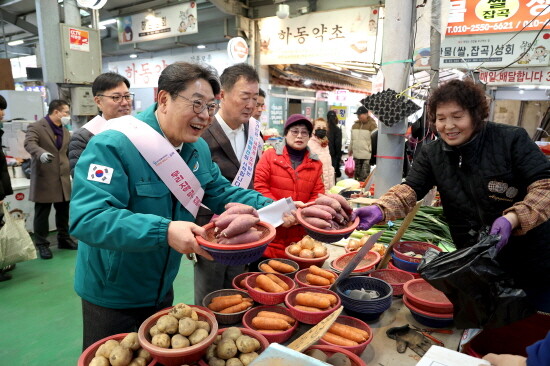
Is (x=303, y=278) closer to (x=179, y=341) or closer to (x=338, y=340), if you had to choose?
(x=338, y=340)

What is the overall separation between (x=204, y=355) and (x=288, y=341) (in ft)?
1.35

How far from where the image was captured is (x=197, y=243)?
1330 millimetres

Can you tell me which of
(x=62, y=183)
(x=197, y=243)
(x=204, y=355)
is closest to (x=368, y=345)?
(x=204, y=355)

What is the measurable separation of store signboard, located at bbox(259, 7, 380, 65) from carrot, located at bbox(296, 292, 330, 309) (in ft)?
22.3

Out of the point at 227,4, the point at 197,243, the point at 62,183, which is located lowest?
the point at 62,183

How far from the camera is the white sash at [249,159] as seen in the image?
9.18 ft

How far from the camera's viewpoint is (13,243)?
426 cm

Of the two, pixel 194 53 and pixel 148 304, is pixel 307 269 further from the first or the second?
pixel 194 53

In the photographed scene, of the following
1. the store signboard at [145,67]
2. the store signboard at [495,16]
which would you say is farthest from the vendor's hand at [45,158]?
the store signboard at [145,67]

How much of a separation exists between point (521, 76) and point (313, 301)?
1085cm

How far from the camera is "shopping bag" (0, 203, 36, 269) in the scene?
4211 mm

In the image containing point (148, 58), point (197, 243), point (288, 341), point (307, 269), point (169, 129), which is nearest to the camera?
point (197, 243)

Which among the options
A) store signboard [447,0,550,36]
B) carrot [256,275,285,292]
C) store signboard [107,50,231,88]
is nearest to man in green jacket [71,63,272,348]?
carrot [256,275,285,292]

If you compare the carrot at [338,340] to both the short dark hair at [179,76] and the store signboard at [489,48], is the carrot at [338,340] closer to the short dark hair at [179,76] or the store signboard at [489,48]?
the short dark hair at [179,76]
